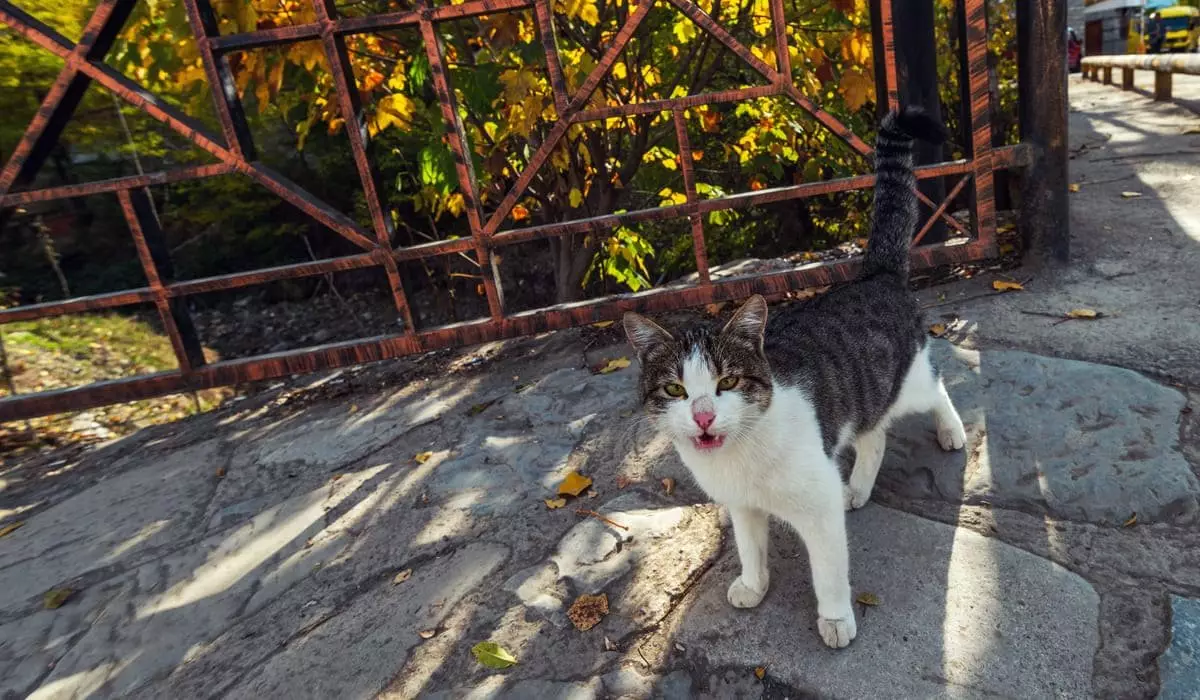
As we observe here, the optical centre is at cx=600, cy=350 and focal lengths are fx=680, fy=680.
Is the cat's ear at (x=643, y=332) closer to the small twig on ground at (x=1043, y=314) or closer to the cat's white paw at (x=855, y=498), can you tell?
the cat's white paw at (x=855, y=498)

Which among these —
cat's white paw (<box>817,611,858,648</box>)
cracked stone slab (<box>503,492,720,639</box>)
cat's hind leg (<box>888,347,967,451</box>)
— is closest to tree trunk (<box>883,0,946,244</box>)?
cat's hind leg (<box>888,347,967,451</box>)

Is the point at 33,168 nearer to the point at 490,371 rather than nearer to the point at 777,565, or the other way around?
the point at 490,371

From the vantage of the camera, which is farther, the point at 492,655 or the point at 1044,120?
the point at 1044,120

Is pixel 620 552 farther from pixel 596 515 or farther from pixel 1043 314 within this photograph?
pixel 1043 314

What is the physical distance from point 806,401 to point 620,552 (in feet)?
2.59

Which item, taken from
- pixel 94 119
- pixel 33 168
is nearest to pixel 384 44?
pixel 33 168

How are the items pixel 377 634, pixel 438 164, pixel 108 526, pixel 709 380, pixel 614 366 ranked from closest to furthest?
pixel 709 380 < pixel 377 634 < pixel 108 526 < pixel 614 366 < pixel 438 164

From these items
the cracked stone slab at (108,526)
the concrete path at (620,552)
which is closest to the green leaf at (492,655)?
the concrete path at (620,552)

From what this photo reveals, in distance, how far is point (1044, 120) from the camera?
3330mm

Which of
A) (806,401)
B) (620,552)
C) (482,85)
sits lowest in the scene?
(620,552)

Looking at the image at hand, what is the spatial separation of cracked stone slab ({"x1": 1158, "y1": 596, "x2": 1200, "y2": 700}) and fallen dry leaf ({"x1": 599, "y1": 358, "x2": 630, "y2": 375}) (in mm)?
2339

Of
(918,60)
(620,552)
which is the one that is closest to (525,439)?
(620,552)

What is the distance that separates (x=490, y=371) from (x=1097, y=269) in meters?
3.29

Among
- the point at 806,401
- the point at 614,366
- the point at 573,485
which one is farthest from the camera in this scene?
the point at 614,366
